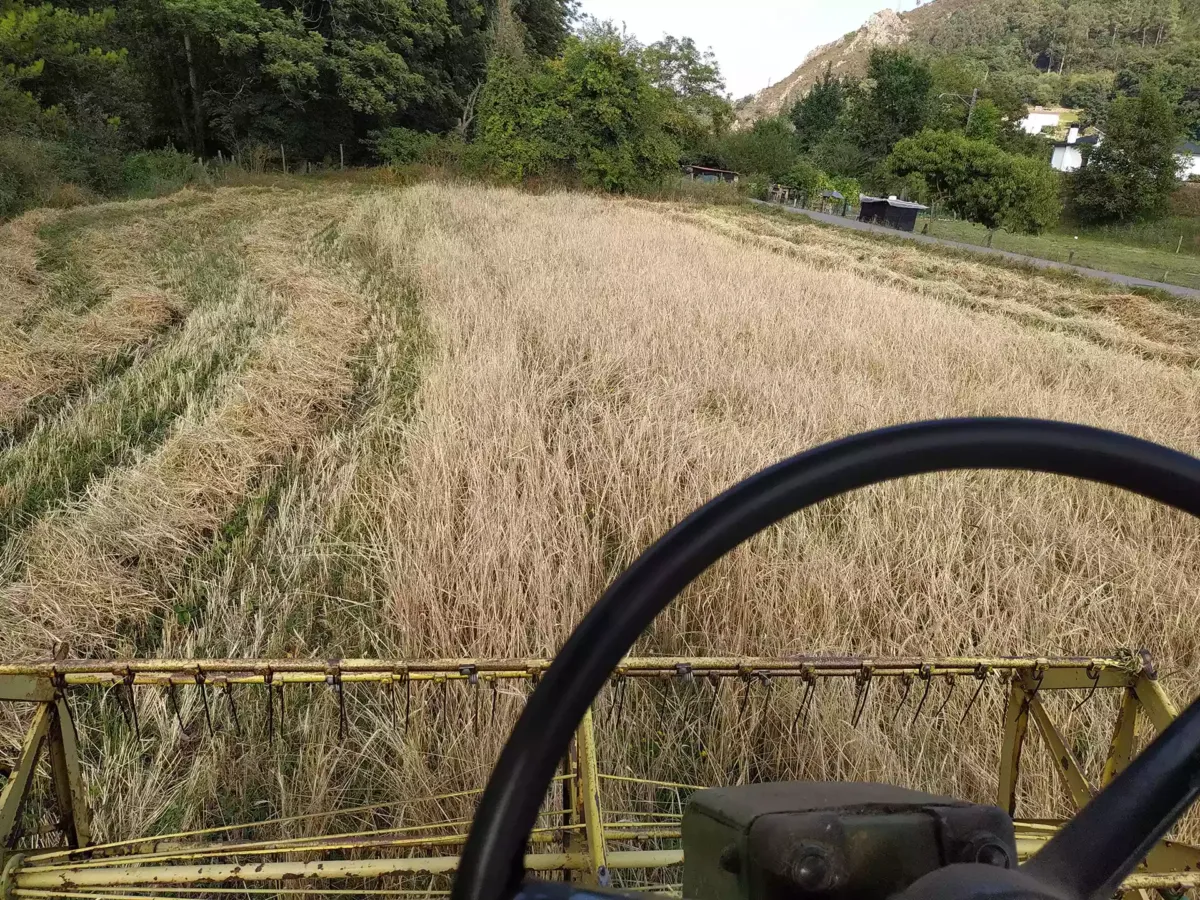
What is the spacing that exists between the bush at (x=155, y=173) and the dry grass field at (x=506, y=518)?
1429 centimetres

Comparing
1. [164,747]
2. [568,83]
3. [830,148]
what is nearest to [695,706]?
[164,747]

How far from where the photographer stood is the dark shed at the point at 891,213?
23078 millimetres

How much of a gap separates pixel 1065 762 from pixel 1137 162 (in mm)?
45431

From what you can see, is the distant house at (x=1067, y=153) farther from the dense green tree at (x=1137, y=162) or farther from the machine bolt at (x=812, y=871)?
the machine bolt at (x=812, y=871)

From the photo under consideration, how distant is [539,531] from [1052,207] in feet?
131

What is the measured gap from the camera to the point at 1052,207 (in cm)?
3412

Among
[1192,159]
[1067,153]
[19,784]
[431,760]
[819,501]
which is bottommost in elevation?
[431,760]

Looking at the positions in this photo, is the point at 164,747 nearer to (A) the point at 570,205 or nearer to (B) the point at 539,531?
(B) the point at 539,531

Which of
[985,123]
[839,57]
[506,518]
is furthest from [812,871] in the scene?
Answer: [839,57]

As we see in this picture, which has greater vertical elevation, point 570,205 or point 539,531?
point 570,205

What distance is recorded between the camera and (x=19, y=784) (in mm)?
1046

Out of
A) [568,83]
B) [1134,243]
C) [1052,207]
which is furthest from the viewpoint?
[1052,207]

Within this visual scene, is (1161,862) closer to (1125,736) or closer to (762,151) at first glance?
(1125,736)

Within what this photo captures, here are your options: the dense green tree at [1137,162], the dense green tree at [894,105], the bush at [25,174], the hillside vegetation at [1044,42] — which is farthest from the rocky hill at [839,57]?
the bush at [25,174]
